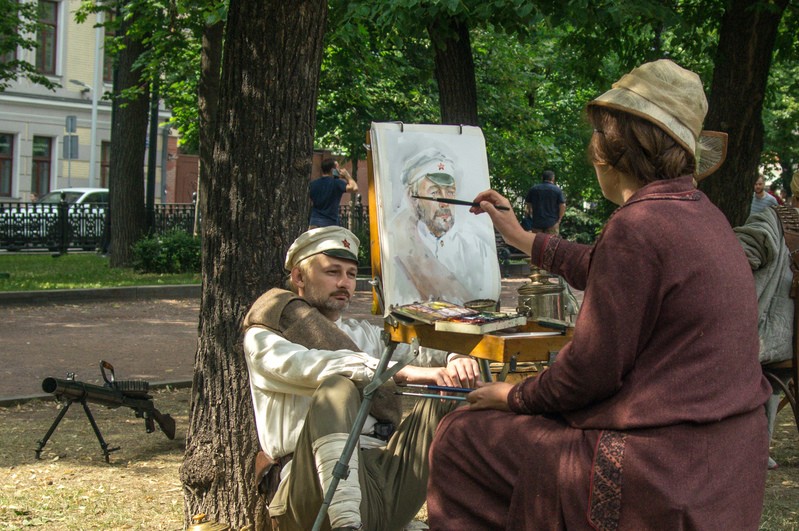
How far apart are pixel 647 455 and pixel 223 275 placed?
2667 millimetres

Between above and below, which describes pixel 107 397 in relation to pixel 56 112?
below

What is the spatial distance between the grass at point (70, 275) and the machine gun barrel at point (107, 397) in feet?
30.9

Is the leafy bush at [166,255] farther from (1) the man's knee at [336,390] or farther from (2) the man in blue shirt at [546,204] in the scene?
(1) the man's knee at [336,390]

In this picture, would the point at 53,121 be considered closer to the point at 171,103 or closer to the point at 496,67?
the point at 171,103

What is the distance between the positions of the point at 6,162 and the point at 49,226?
13.3m

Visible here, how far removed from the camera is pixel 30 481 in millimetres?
5664

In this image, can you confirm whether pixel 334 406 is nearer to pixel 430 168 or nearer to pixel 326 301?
pixel 326 301

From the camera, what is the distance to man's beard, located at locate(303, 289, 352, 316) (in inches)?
162

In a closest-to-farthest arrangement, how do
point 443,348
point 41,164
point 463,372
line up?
1. point 443,348
2. point 463,372
3. point 41,164

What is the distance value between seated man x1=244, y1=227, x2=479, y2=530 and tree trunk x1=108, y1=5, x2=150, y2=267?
15057 millimetres

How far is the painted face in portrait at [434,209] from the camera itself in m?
4.74

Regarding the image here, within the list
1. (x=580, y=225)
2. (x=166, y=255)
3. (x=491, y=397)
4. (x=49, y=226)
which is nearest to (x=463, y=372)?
(x=491, y=397)

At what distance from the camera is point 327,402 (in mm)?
3633

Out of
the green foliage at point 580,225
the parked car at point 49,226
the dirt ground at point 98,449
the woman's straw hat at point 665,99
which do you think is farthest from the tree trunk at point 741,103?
the parked car at point 49,226
